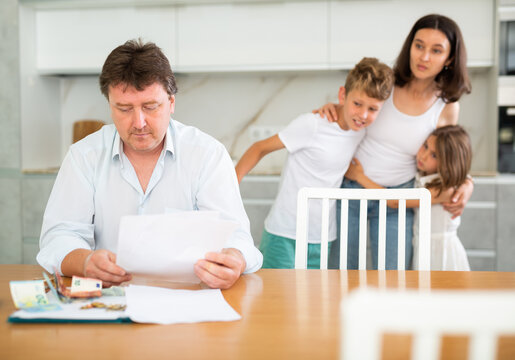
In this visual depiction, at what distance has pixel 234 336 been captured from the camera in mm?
872

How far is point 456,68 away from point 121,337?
1684mm

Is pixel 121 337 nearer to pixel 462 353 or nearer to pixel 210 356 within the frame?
pixel 210 356

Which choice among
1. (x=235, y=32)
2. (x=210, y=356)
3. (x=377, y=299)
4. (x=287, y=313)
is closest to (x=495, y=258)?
(x=235, y=32)

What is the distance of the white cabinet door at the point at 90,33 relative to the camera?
3182mm

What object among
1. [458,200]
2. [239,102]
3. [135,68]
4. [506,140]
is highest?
[239,102]

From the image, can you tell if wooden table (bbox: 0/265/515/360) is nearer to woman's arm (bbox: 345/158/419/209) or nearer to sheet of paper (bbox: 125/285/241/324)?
sheet of paper (bbox: 125/285/241/324)

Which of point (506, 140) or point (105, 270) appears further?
point (506, 140)

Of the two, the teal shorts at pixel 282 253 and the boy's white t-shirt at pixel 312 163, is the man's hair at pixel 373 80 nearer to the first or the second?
the boy's white t-shirt at pixel 312 163

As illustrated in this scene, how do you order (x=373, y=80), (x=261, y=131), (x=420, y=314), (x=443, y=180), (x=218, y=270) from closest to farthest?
(x=420, y=314), (x=218, y=270), (x=373, y=80), (x=443, y=180), (x=261, y=131)

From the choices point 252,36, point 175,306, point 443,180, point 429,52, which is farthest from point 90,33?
point 175,306

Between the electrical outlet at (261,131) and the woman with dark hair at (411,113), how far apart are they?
4.18 ft

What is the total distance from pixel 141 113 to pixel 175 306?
1.69 ft

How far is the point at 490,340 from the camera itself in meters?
0.46

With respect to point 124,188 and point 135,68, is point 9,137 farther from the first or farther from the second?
point 135,68
